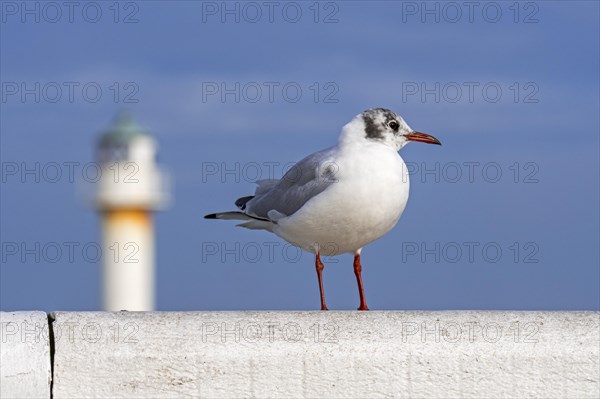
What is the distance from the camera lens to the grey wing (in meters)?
5.87

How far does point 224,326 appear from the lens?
4.04m

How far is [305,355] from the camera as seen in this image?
4.05 metres

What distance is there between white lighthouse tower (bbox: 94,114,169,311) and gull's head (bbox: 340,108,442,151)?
18.0 metres

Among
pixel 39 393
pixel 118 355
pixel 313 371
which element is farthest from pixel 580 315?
pixel 39 393

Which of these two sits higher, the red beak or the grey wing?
the red beak

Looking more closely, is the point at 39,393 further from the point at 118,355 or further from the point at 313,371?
the point at 313,371

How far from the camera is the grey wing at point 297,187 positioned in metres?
5.87

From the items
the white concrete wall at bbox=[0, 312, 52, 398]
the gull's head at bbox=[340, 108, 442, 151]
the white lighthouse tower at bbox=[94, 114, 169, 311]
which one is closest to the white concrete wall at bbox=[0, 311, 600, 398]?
the white concrete wall at bbox=[0, 312, 52, 398]

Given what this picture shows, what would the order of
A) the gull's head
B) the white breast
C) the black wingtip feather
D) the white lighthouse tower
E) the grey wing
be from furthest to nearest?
the white lighthouse tower, the black wingtip feather, the gull's head, the grey wing, the white breast

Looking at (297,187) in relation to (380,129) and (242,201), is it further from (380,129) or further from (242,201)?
(242,201)

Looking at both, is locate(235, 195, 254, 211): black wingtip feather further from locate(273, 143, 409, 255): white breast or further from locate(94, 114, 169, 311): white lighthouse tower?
locate(94, 114, 169, 311): white lighthouse tower

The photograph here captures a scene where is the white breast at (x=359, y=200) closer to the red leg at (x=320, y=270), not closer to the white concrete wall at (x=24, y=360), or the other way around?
the red leg at (x=320, y=270)

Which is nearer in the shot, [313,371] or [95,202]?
[313,371]

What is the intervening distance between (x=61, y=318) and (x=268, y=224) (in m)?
2.67
